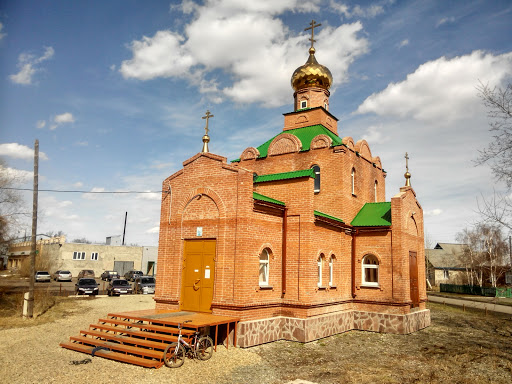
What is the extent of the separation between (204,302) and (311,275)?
382 cm

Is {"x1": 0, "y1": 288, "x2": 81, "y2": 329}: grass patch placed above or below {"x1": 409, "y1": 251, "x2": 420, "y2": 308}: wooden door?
below

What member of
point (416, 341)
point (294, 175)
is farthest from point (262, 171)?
A: point (416, 341)

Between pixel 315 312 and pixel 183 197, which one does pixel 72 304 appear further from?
pixel 315 312

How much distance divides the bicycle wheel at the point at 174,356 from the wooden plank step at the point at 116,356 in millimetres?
198

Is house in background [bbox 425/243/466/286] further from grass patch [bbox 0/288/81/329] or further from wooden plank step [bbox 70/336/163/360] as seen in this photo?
wooden plank step [bbox 70/336/163/360]

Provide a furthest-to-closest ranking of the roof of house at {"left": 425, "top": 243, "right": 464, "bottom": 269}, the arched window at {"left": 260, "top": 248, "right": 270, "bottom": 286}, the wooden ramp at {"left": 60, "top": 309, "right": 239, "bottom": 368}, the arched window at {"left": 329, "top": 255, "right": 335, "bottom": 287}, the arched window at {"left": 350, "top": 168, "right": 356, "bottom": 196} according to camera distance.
Answer: the roof of house at {"left": 425, "top": 243, "right": 464, "bottom": 269} < the arched window at {"left": 350, "top": 168, "right": 356, "bottom": 196} < the arched window at {"left": 329, "top": 255, "right": 335, "bottom": 287} < the arched window at {"left": 260, "top": 248, "right": 270, "bottom": 286} < the wooden ramp at {"left": 60, "top": 309, "right": 239, "bottom": 368}

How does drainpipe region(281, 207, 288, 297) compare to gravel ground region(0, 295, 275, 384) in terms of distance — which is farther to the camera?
drainpipe region(281, 207, 288, 297)

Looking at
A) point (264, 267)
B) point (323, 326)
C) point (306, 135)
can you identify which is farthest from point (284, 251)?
point (306, 135)

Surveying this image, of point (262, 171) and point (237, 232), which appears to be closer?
point (237, 232)

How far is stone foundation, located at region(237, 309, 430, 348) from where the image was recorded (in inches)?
477

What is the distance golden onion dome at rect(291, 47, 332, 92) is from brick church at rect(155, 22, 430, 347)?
13.2ft

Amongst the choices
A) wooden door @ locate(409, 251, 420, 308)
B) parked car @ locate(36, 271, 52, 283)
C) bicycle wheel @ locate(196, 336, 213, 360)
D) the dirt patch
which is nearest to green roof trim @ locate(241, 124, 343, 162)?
wooden door @ locate(409, 251, 420, 308)

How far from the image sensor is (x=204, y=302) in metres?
12.9

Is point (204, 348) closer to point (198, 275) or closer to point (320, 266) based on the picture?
point (198, 275)
